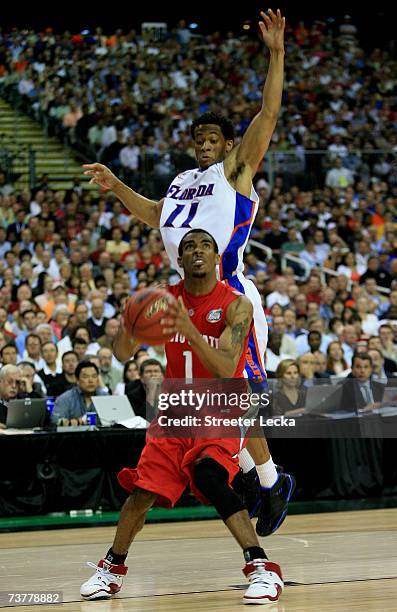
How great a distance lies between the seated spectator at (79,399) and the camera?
1141cm

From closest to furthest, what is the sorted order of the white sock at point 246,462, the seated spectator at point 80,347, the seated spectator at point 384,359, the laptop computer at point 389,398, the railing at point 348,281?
the white sock at point 246,462
the laptop computer at point 389,398
the seated spectator at point 80,347
the seated spectator at point 384,359
the railing at point 348,281

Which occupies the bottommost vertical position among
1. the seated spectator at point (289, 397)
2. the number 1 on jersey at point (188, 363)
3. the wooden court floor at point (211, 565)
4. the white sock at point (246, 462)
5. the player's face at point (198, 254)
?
the wooden court floor at point (211, 565)

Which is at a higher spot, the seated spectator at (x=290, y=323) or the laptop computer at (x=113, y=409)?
the seated spectator at (x=290, y=323)

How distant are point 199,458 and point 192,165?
13214 mm

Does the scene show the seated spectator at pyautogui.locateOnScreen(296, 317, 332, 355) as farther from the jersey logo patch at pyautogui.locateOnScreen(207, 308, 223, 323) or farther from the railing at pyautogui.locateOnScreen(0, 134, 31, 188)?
the jersey logo patch at pyautogui.locateOnScreen(207, 308, 223, 323)

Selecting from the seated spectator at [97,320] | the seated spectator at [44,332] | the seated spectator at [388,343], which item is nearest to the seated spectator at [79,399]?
the seated spectator at [44,332]

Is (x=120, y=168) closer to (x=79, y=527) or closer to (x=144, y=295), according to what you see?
(x=79, y=527)

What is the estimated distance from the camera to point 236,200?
23.0 feet

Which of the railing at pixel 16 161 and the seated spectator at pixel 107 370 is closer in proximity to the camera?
the seated spectator at pixel 107 370

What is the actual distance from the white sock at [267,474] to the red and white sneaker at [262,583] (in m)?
1.14

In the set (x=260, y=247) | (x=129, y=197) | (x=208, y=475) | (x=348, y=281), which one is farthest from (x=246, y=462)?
(x=260, y=247)

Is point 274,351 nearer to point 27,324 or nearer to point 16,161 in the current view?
point 27,324

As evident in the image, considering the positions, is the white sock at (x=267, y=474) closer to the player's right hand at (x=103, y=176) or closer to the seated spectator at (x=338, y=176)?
the player's right hand at (x=103, y=176)

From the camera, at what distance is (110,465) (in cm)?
1130
